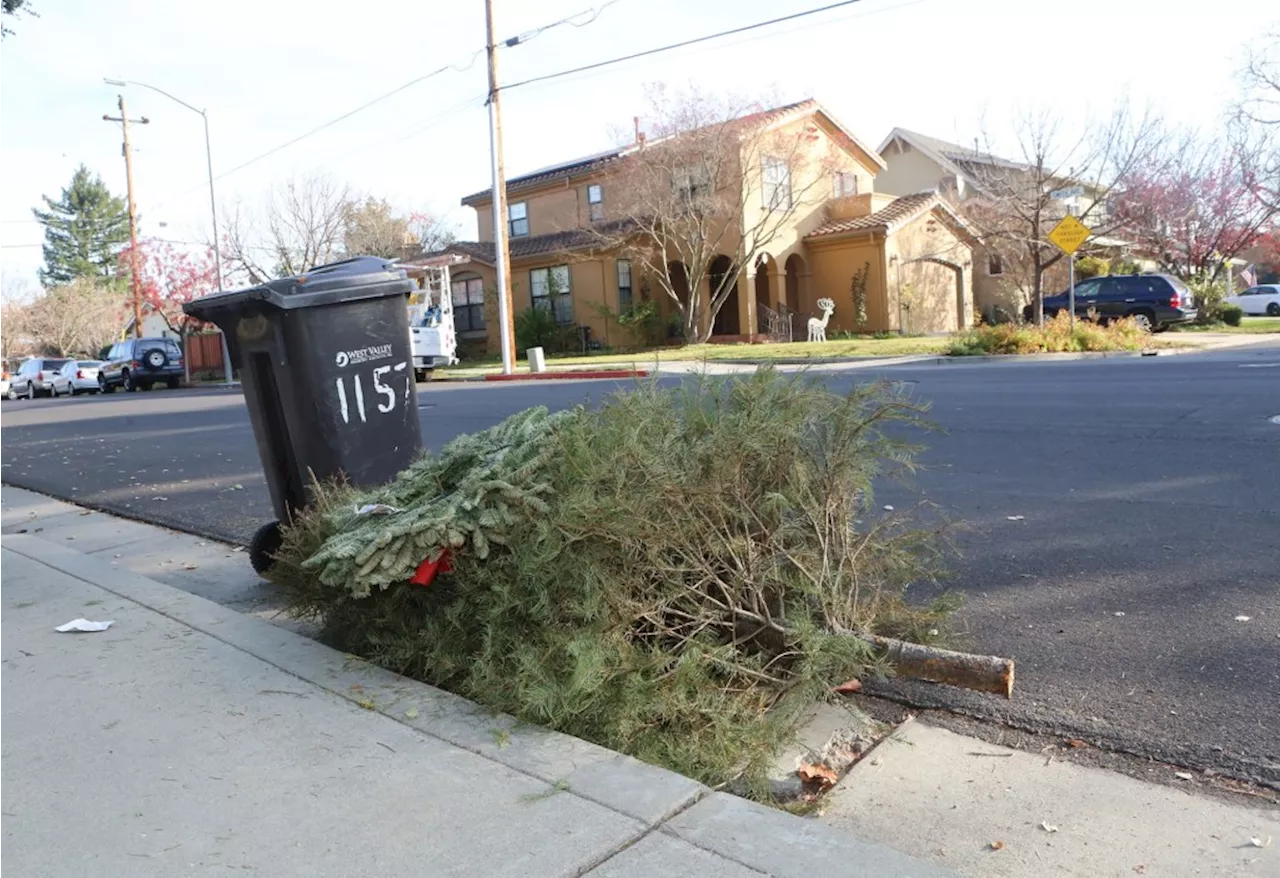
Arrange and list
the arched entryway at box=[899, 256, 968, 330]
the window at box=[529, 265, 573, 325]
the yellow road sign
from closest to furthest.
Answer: the yellow road sign < the arched entryway at box=[899, 256, 968, 330] < the window at box=[529, 265, 573, 325]

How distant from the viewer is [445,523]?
3.63m

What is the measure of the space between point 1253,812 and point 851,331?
28.8 metres

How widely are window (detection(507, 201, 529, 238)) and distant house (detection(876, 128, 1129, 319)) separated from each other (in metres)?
14.6

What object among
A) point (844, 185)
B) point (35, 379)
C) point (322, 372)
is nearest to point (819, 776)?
point (322, 372)

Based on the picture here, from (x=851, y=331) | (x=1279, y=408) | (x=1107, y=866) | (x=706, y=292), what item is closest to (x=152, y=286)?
(x=706, y=292)

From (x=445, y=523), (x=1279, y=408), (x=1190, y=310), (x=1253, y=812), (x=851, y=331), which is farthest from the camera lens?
(x=851, y=331)

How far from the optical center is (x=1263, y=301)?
44.8 metres

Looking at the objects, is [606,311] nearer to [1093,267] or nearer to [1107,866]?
[1093,267]

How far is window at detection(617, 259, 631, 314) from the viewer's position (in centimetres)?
3250

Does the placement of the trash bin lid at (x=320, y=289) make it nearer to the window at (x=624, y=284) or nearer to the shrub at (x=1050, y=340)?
the shrub at (x=1050, y=340)

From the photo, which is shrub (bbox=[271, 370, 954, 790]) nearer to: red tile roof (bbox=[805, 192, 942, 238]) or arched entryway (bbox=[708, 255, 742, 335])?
red tile roof (bbox=[805, 192, 942, 238])

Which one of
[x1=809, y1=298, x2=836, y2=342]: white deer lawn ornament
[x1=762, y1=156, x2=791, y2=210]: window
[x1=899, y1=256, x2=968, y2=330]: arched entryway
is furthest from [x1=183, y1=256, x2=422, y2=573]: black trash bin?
[x1=899, y1=256, x2=968, y2=330]: arched entryway

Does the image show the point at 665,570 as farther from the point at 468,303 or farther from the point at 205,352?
the point at 205,352

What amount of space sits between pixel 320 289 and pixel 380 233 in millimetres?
37797
